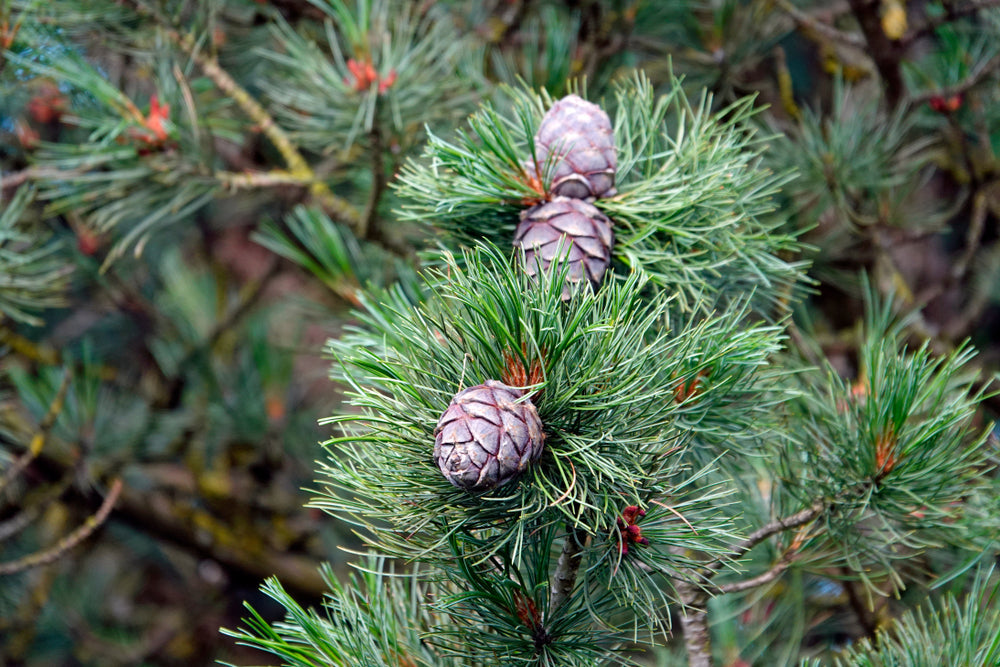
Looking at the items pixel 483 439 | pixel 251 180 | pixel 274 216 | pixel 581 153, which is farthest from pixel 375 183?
pixel 274 216

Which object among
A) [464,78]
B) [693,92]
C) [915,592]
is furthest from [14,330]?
[915,592]

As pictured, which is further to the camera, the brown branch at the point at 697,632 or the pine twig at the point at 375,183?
the pine twig at the point at 375,183

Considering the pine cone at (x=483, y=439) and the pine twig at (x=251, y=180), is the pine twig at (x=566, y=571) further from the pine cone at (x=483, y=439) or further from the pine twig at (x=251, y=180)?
the pine twig at (x=251, y=180)

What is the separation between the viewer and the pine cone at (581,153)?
16.1 inches

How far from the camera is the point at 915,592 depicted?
0.62 meters

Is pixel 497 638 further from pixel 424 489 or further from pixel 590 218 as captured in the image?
pixel 590 218

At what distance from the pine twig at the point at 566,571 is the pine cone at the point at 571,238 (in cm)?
11

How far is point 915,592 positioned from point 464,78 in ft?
1.73

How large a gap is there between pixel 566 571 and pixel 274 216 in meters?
0.93

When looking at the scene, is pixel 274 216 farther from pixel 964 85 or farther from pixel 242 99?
pixel 964 85

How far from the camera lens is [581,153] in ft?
1.34

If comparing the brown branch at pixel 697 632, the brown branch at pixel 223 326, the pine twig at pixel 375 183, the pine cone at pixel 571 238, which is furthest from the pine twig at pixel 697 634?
the brown branch at pixel 223 326

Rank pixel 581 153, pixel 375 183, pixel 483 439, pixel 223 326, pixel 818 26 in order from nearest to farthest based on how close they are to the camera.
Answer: pixel 483 439 → pixel 581 153 → pixel 375 183 → pixel 818 26 → pixel 223 326

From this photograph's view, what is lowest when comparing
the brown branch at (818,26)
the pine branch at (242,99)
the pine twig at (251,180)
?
the pine twig at (251,180)
